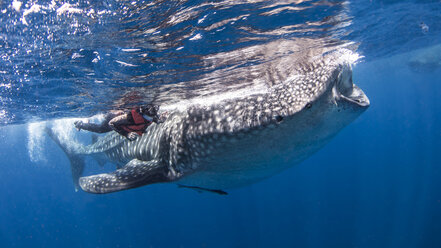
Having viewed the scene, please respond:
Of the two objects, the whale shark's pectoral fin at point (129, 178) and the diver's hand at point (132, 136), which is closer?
the whale shark's pectoral fin at point (129, 178)

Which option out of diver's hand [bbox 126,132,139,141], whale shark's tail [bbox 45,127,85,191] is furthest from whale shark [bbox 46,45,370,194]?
whale shark's tail [bbox 45,127,85,191]

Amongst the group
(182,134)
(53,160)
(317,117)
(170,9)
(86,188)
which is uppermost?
(170,9)

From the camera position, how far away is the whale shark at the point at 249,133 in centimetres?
319

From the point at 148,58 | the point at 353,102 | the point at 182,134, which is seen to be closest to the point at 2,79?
the point at 148,58

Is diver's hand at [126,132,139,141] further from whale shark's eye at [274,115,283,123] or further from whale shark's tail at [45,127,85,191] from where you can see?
whale shark's tail at [45,127,85,191]

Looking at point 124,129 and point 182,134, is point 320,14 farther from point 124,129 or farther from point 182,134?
point 124,129

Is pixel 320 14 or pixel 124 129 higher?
pixel 320 14

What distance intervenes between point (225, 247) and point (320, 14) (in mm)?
21743

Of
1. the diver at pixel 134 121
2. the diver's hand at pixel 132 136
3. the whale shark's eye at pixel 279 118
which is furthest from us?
the diver at pixel 134 121

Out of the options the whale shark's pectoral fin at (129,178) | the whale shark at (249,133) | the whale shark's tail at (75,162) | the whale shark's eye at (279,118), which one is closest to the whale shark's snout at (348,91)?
the whale shark at (249,133)

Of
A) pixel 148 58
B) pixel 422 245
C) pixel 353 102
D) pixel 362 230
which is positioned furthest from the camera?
pixel 362 230

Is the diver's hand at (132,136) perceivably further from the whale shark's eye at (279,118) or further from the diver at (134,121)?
the whale shark's eye at (279,118)

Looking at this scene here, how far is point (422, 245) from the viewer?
1761cm

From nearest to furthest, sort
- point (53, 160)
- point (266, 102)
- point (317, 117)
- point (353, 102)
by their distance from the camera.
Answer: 1. point (353, 102)
2. point (317, 117)
3. point (266, 102)
4. point (53, 160)
